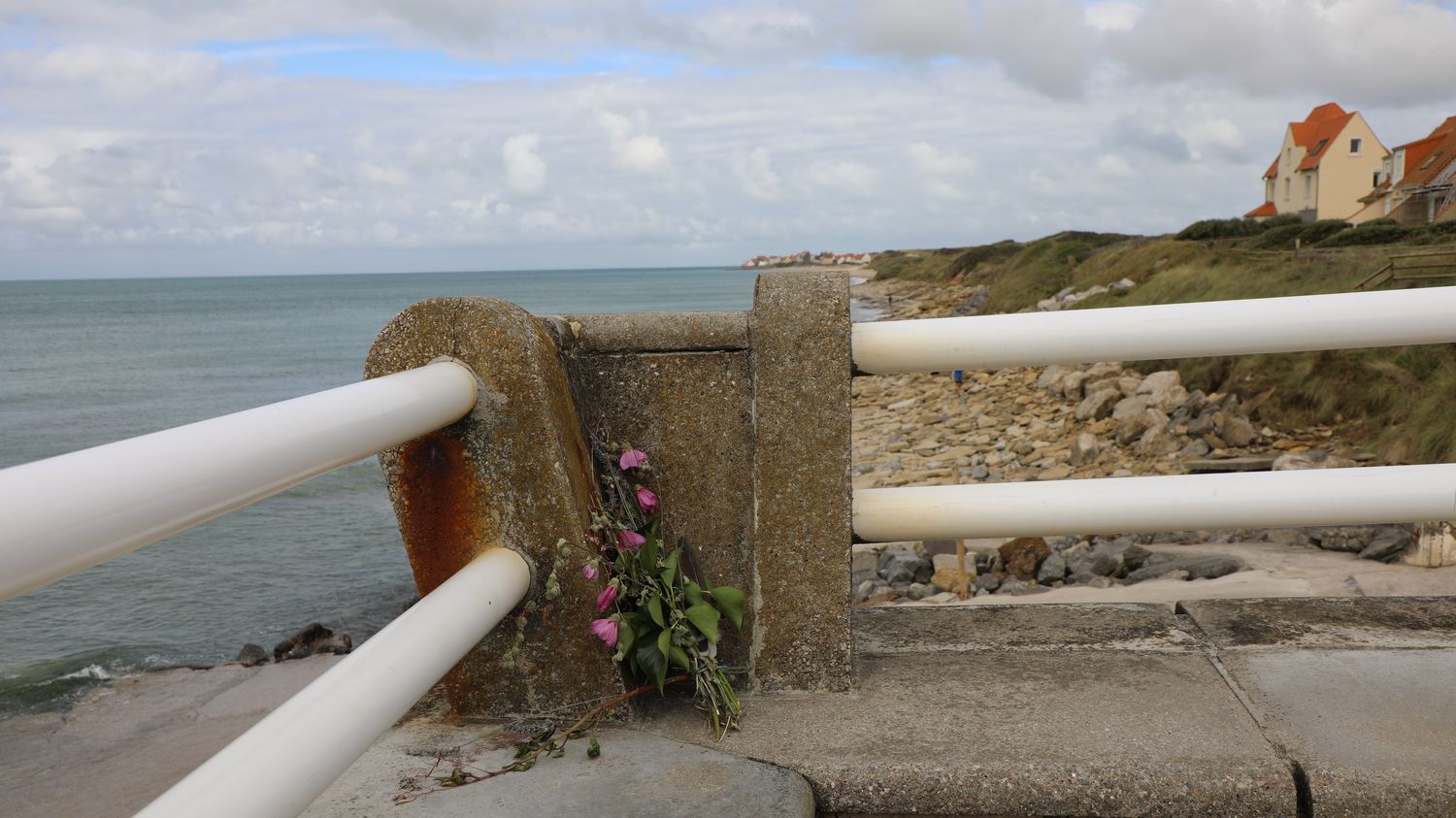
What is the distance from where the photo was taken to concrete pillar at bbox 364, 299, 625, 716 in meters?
2.15

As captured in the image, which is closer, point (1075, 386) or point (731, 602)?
point (731, 602)

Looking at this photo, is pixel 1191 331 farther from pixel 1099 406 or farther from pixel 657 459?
pixel 1099 406

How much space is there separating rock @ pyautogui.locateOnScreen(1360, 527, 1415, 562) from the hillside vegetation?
2.93 meters

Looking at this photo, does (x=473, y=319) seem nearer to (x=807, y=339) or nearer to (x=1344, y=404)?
(x=807, y=339)

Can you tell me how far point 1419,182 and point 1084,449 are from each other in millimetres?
39135

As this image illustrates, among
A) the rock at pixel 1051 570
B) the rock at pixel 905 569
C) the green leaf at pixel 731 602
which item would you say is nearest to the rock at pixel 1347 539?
the rock at pixel 1051 570

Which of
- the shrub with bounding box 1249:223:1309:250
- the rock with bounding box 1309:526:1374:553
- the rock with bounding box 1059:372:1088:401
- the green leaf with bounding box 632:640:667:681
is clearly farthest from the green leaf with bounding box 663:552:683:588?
the shrub with bounding box 1249:223:1309:250

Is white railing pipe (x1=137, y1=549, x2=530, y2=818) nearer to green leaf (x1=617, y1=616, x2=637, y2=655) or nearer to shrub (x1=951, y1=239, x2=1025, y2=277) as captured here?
green leaf (x1=617, y1=616, x2=637, y2=655)

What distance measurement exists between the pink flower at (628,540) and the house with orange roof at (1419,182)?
136ft

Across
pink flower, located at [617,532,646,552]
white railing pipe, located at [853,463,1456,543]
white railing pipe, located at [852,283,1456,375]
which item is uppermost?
white railing pipe, located at [852,283,1456,375]

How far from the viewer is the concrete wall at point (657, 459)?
85.4 inches

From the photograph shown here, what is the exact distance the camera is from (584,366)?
8.32 feet

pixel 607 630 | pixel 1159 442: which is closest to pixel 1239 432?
pixel 1159 442

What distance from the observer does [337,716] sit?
1430 millimetres
